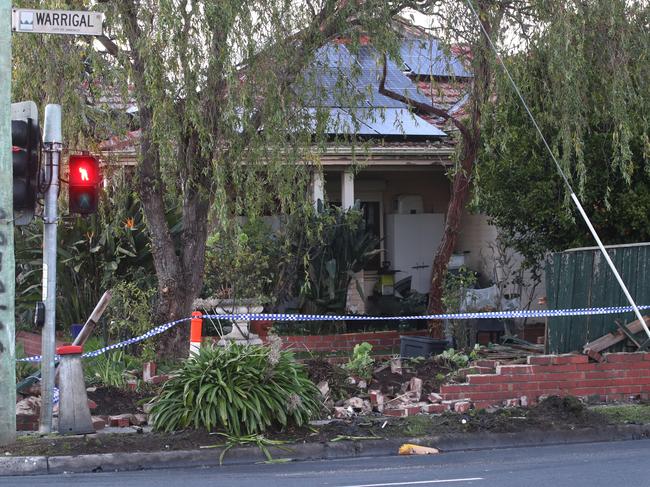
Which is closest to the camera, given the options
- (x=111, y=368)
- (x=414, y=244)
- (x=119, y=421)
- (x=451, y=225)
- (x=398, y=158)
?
(x=119, y=421)

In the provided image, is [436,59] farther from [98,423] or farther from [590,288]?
[98,423]

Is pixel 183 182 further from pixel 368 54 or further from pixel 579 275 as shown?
pixel 579 275

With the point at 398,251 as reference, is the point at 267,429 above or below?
below

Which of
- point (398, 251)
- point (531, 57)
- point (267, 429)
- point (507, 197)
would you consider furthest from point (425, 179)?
point (267, 429)

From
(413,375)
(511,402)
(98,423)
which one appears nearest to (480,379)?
(511,402)

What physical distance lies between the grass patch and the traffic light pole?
5979 mm

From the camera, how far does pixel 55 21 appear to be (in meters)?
9.95

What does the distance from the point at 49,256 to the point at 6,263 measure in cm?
66

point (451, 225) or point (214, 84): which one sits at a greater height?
point (214, 84)

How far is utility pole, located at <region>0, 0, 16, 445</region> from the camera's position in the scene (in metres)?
9.70

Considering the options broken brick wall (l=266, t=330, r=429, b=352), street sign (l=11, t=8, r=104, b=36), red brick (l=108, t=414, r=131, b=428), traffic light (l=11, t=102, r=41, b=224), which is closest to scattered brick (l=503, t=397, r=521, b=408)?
red brick (l=108, t=414, r=131, b=428)

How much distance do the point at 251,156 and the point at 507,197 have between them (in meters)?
4.59

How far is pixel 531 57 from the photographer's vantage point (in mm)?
13289

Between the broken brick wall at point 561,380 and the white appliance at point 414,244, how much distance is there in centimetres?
824
